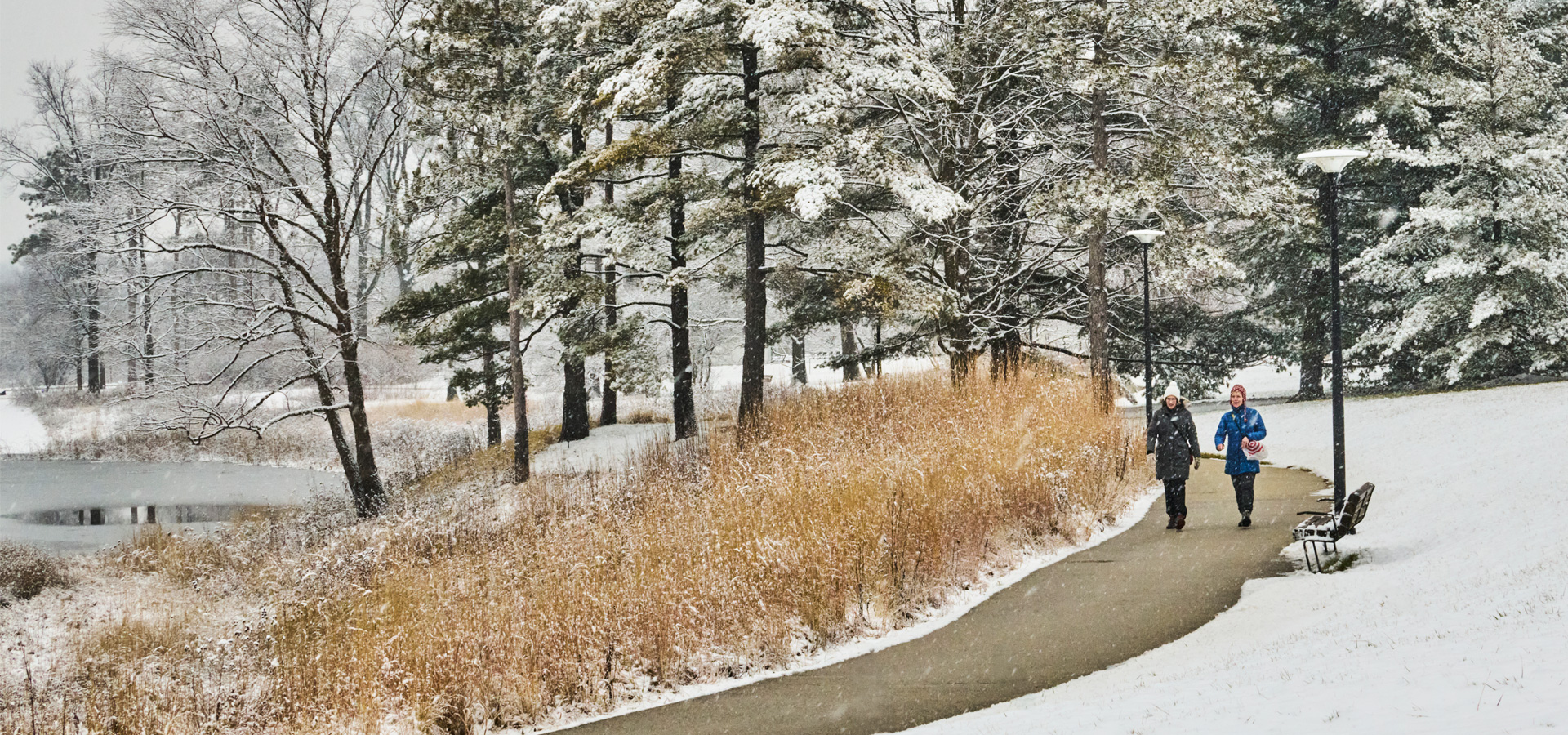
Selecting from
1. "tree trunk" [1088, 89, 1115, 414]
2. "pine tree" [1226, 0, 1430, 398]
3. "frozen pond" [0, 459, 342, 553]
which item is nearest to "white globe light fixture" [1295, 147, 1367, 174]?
"tree trunk" [1088, 89, 1115, 414]

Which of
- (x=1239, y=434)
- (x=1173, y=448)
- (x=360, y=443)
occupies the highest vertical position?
(x=1239, y=434)

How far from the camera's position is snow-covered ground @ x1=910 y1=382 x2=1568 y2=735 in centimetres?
402

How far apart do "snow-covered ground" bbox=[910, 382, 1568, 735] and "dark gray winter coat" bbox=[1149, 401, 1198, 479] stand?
1.53 metres

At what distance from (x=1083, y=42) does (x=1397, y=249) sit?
9.27 m

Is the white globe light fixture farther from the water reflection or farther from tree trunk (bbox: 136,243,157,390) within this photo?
the water reflection

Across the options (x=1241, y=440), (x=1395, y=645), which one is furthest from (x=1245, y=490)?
(x=1395, y=645)

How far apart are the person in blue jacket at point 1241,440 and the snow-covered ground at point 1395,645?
124cm

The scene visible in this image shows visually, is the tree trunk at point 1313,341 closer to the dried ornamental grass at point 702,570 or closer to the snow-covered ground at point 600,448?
the dried ornamental grass at point 702,570

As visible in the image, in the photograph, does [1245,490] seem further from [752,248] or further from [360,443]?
[360,443]

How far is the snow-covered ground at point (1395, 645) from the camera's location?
4.02 m

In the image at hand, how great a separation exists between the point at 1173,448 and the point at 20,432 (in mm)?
34207

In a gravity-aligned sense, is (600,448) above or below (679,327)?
below

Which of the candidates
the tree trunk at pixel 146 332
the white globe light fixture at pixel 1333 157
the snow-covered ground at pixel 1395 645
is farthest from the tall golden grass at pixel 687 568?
the tree trunk at pixel 146 332

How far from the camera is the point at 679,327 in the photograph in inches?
784
